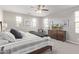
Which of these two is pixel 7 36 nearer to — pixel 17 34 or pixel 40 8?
pixel 17 34

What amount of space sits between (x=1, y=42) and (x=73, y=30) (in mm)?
976

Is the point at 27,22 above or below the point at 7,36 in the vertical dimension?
above

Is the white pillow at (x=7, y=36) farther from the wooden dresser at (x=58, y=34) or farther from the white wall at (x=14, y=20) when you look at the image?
the wooden dresser at (x=58, y=34)

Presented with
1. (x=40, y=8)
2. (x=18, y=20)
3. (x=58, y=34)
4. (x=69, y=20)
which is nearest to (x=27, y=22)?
(x=18, y=20)

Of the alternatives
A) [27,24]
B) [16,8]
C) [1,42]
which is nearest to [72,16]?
[27,24]

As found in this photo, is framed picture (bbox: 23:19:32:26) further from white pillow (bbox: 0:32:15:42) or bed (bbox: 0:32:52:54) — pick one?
white pillow (bbox: 0:32:15:42)

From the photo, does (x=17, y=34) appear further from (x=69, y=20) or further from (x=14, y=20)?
(x=69, y=20)

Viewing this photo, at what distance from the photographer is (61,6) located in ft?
3.75

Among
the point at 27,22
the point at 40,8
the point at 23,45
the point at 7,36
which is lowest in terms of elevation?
the point at 23,45

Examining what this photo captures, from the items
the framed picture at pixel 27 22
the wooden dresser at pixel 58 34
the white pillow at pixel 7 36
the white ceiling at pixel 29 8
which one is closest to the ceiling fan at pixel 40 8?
the white ceiling at pixel 29 8

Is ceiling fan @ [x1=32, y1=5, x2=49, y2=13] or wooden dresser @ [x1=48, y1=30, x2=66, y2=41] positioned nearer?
ceiling fan @ [x1=32, y1=5, x2=49, y2=13]

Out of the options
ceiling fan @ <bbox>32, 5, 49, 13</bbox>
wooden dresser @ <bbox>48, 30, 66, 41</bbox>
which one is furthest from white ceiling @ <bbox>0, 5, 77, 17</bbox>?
wooden dresser @ <bbox>48, 30, 66, 41</bbox>

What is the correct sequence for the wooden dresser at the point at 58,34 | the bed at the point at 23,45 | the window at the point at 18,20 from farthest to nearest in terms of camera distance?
the wooden dresser at the point at 58,34 < the window at the point at 18,20 < the bed at the point at 23,45

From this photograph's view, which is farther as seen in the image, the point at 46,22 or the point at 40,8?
the point at 46,22
